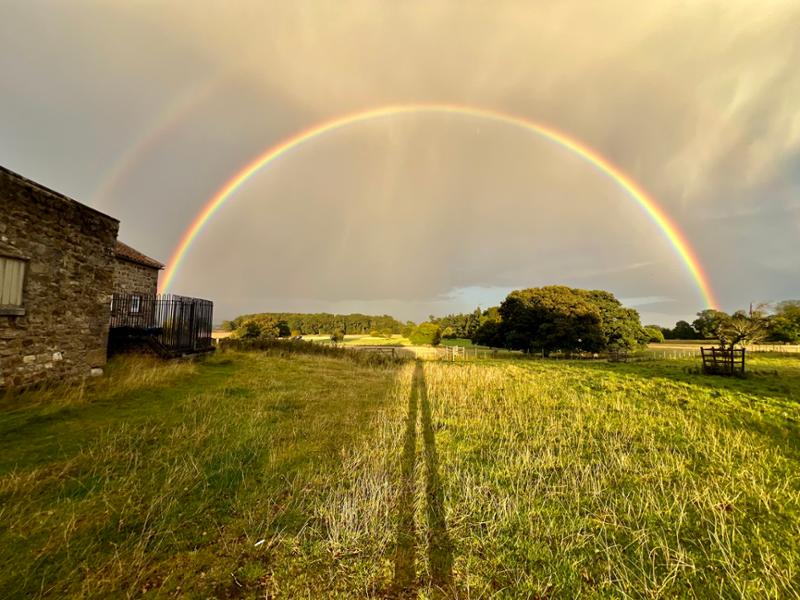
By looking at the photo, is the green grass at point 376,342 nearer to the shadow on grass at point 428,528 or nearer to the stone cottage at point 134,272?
the stone cottage at point 134,272

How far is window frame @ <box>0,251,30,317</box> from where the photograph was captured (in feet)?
28.1

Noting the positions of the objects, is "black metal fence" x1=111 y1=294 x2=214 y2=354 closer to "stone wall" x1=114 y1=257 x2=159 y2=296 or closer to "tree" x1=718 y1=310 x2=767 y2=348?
"stone wall" x1=114 y1=257 x2=159 y2=296

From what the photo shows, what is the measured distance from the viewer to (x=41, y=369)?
9.54 m

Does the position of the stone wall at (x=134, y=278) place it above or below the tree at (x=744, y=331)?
above

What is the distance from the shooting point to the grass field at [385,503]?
3.11 meters

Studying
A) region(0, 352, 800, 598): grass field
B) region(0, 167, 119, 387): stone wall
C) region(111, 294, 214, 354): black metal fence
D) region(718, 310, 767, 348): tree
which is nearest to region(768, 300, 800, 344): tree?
region(718, 310, 767, 348): tree

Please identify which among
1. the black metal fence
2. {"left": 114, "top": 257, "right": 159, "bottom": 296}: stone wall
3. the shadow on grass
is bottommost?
the shadow on grass

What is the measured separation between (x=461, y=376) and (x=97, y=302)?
1533 centimetres

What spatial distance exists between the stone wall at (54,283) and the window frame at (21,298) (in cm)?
5

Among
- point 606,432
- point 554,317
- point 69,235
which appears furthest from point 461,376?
point 554,317

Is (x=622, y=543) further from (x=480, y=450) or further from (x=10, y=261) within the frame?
(x=10, y=261)

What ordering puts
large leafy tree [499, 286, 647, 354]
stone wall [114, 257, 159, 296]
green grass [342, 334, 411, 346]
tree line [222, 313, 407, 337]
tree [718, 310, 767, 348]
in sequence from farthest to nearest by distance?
tree line [222, 313, 407, 337]
green grass [342, 334, 411, 346]
large leafy tree [499, 286, 647, 354]
tree [718, 310, 767, 348]
stone wall [114, 257, 159, 296]

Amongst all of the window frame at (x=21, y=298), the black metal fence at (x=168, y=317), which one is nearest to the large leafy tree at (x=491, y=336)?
the black metal fence at (x=168, y=317)

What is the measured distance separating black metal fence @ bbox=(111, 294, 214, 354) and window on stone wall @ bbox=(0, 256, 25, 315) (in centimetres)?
682
